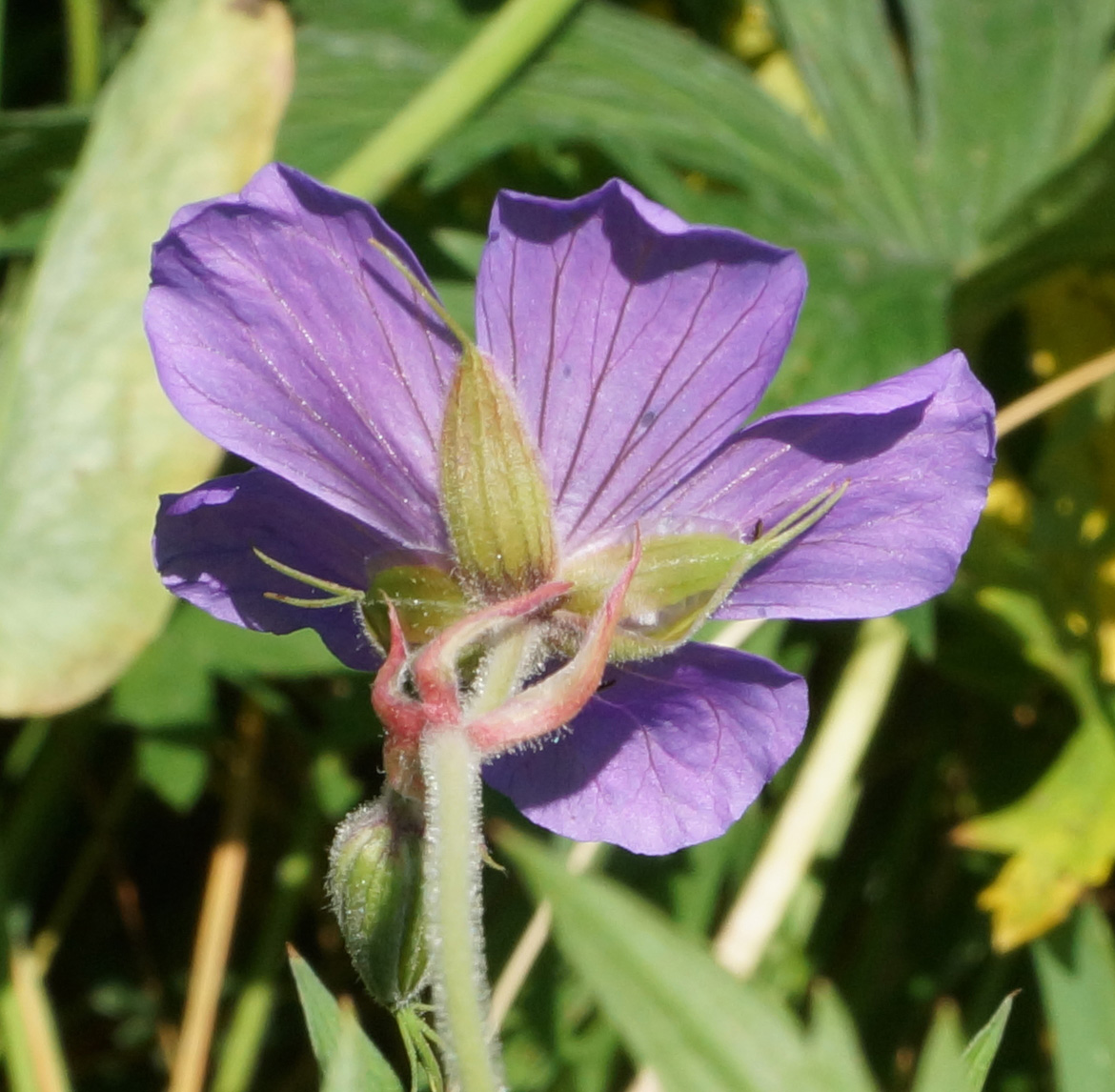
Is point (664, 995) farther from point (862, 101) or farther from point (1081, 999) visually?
point (862, 101)

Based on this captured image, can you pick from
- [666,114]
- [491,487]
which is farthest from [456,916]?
[666,114]

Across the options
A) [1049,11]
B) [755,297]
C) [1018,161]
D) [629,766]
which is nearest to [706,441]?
[755,297]

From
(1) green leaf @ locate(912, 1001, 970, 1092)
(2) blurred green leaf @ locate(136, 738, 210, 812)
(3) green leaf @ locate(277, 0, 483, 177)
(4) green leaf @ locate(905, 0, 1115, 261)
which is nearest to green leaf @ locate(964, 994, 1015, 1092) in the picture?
(1) green leaf @ locate(912, 1001, 970, 1092)

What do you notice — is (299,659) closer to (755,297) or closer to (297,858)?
(297,858)

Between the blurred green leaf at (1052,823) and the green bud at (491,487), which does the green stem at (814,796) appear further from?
the green bud at (491,487)

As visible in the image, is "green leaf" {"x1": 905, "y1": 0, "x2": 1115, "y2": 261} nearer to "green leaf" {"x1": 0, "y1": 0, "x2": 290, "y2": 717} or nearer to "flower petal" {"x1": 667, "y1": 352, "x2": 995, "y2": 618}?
"green leaf" {"x1": 0, "y1": 0, "x2": 290, "y2": 717}
